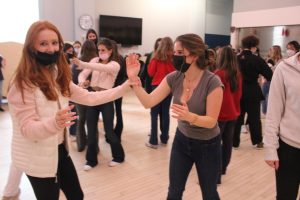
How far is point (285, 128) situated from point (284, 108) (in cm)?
12

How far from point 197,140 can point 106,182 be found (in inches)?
65.1

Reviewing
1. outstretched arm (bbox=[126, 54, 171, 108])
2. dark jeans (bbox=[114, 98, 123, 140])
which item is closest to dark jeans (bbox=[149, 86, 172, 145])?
dark jeans (bbox=[114, 98, 123, 140])

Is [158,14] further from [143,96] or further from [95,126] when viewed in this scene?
[143,96]

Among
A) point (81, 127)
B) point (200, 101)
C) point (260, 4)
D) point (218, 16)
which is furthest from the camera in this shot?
point (218, 16)

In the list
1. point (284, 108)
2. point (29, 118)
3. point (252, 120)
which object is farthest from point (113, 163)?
point (284, 108)

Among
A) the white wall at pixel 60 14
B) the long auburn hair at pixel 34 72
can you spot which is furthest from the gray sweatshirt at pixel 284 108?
the white wall at pixel 60 14

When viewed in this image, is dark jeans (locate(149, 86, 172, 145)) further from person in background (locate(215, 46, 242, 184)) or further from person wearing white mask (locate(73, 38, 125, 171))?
person in background (locate(215, 46, 242, 184))

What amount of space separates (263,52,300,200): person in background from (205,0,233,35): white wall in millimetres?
10553

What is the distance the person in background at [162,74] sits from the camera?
4199mm

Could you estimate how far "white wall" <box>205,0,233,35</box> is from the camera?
11.9m

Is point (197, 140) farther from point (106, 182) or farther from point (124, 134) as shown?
point (124, 134)

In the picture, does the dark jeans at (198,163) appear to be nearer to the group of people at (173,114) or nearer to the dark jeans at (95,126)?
the group of people at (173,114)

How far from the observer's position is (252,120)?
4406mm

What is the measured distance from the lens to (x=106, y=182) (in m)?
3.34
